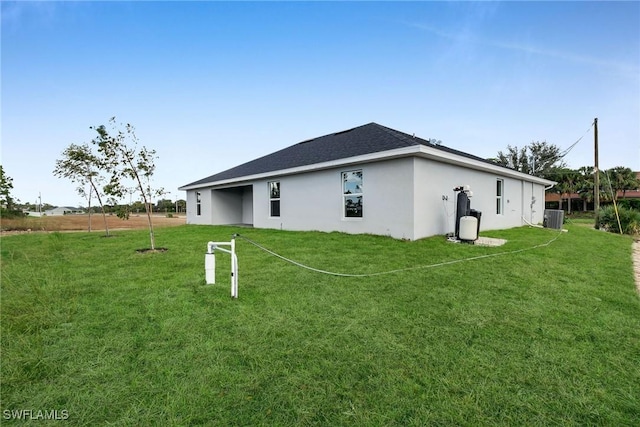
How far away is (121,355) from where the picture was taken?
A: 2688mm

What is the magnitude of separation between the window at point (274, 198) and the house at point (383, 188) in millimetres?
47

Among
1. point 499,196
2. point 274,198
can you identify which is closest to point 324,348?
point 274,198

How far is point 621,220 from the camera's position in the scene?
49.7ft

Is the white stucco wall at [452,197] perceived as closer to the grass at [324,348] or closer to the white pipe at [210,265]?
the grass at [324,348]

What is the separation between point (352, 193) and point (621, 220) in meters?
15.2

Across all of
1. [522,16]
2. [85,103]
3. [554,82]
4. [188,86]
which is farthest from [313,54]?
[554,82]

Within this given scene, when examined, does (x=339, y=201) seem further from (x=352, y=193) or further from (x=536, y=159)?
(x=536, y=159)

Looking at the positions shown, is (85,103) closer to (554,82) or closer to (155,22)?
(155,22)

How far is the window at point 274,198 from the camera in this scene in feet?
44.8

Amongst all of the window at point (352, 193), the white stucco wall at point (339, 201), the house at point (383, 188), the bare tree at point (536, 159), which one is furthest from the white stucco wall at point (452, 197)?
the bare tree at point (536, 159)

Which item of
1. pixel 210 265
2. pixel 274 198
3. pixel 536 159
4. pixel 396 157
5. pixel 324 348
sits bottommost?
pixel 324 348

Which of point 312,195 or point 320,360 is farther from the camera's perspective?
point 312,195

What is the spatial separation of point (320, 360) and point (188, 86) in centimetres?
1310

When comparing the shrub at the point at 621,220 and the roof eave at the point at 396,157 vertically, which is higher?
the roof eave at the point at 396,157
